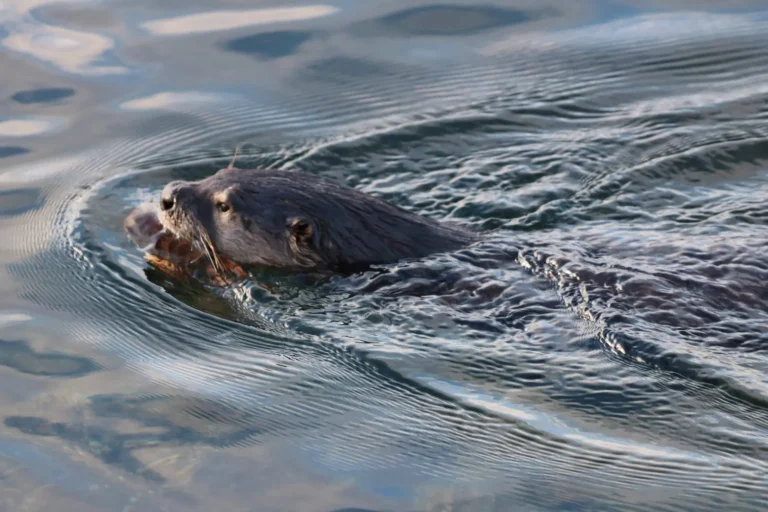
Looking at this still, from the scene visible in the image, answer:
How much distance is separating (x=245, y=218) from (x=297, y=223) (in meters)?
0.32

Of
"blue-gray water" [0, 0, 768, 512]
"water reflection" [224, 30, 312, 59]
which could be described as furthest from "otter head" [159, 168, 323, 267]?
"water reflection" [224, 30, 312, 59]

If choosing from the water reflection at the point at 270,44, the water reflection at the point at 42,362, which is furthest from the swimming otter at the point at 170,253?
the water reflection at the point at 270,44

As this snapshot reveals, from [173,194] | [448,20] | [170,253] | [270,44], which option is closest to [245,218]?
[173,194]

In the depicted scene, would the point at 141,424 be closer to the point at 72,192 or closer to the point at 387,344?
the point at 387,344

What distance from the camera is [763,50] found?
8.58 metres

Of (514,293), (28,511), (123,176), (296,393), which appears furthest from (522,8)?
(28,511)

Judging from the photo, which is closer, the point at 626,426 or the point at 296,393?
the point at 626,426

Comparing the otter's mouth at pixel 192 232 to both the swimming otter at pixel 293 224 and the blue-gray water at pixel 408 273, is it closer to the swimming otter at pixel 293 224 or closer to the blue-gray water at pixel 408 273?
the swimming otter at pixel 293 224

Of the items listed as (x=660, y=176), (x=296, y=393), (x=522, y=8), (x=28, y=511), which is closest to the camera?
(x=28, y=511)

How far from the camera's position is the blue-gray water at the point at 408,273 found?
432cm

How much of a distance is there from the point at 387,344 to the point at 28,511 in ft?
6.07

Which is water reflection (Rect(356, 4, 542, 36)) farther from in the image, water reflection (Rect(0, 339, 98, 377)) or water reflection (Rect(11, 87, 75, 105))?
water reflection (Rect(0, 339, 98, 377))

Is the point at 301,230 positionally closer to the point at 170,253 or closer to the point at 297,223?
the point at 297,223

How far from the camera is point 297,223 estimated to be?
5863 millimetres
